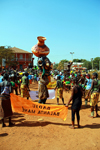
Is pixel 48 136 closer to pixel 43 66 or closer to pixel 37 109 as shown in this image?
pixel 37 109

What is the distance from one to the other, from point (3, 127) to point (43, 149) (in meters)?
1.88

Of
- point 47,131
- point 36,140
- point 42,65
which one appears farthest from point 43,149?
point 42,65


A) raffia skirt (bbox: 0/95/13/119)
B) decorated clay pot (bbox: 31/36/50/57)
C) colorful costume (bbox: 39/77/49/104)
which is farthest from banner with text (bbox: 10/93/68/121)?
decorated clay pot (bbox: 31/36/50/57)

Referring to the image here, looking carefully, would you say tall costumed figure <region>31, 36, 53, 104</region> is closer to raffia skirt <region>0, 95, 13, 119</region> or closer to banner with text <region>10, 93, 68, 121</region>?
banner with text <region>10, 93, 68, 121</region>

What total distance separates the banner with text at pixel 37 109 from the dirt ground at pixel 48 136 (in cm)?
38

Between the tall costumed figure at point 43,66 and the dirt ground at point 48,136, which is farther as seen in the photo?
the tall costumed figure at point 43,66

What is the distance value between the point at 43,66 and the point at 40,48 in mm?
1069

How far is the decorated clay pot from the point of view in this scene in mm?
7164

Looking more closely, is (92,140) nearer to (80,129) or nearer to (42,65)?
(80,129)

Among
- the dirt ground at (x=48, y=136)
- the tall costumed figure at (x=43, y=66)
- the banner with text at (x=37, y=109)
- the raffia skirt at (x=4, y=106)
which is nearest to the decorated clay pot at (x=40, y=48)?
the tall costumed figure at (x=43, y=66)

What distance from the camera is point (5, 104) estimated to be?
4.64 m

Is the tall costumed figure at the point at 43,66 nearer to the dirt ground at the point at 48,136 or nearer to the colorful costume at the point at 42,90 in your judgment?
the colorful costume at the point at 42,90

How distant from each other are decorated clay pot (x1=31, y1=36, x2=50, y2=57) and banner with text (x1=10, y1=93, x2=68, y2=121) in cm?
285

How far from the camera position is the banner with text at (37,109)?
496 centimetres
